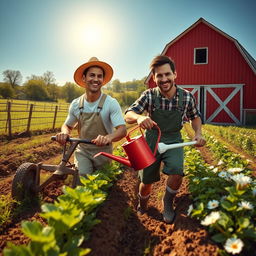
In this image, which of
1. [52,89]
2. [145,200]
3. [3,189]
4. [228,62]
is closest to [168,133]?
[145,200]

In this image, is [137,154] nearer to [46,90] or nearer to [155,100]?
[155,100]

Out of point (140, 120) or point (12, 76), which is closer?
point (140, 120)

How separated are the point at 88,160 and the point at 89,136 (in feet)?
1.16

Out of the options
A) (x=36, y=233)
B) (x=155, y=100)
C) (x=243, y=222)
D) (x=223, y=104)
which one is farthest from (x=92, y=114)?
(x=223, y=104)

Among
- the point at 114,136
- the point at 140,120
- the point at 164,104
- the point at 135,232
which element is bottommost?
the point at 135,232

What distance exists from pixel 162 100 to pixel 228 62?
1258 cm

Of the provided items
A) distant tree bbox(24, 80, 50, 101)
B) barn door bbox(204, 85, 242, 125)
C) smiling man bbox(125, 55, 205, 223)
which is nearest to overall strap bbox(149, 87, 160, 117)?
smiling man bbox(125, 55, 205, 223)

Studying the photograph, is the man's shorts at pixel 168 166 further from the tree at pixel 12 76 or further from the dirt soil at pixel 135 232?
the tree at pixel 12 76

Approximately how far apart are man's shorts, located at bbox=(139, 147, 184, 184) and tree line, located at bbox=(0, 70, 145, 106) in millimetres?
37390

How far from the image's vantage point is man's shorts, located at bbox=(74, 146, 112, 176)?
3.33 m

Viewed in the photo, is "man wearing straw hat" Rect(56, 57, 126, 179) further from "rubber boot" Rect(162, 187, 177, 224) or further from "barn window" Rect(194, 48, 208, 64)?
"barn window" Rect(194, 48, 208, 64)

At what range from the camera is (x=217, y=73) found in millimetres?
13867

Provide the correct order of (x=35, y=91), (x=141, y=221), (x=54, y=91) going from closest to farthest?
(x=141, y=221)
(x=35, y=91)
(x=54, y=91)

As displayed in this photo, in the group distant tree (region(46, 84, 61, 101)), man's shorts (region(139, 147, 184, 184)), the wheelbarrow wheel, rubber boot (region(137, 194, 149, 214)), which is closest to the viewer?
man's shorts (region(139, 147, 184, 184))
